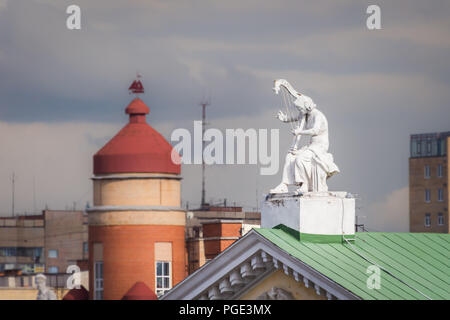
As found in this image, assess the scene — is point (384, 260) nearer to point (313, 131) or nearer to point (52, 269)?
point (313, 131)

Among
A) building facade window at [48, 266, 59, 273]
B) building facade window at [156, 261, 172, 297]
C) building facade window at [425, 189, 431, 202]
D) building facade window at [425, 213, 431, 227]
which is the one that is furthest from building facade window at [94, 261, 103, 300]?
building facade window at [425, 189, 431, 202]

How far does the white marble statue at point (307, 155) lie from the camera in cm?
3469

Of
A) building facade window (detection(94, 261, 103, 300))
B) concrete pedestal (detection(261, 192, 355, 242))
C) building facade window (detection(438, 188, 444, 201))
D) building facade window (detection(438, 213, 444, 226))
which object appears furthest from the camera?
building facade window (detection(438, 188, 444, 201))

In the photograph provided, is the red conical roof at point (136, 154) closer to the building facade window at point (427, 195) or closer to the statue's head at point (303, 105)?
the statue's head at point (303, 105)

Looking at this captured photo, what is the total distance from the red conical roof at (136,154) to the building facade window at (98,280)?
22.4ft

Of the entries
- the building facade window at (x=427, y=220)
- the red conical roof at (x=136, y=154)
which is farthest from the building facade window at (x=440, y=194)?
the red conical roof at (x=136, y=154)

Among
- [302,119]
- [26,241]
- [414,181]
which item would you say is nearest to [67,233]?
[26,241]

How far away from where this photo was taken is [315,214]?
3356 centimetres

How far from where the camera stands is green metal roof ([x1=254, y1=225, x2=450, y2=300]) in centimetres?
3145

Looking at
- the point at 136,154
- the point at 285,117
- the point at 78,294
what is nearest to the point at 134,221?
the point at 136,154

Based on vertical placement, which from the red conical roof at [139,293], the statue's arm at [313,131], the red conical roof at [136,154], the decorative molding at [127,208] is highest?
the red conical roof at [136,154]

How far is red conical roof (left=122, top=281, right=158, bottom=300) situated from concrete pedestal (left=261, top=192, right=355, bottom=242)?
5583cm

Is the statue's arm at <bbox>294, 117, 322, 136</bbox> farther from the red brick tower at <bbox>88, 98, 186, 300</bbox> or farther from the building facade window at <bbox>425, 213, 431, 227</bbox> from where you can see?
the building facade window at <bbox>425, 213, 431, 227</bbox>
